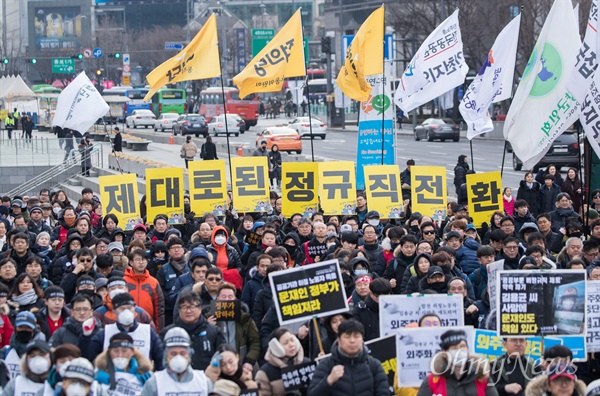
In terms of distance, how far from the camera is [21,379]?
8.18m

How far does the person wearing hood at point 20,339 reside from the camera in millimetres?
9102

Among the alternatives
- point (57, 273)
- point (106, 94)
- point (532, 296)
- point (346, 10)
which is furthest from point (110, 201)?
point (346, 10)

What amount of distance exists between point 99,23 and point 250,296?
141494mm

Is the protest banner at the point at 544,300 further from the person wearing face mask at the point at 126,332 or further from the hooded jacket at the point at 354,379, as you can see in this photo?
the person wearing face mask at the point at 126,332

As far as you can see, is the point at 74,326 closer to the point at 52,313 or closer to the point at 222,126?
the point at 52,313

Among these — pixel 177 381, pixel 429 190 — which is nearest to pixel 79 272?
pixel 177 381

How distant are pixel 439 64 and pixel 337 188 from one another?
3618mm

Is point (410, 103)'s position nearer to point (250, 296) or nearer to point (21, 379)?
point (250, 296)

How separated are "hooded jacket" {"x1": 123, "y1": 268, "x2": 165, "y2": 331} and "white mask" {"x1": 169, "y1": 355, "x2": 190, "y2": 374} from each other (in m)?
3.67

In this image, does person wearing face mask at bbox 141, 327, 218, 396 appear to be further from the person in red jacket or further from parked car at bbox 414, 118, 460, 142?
parked car at bbox 414, 118, 460, 142

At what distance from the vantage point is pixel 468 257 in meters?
13.8

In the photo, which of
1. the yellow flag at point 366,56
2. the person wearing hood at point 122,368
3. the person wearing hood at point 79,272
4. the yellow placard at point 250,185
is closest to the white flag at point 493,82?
the yellow flag at point 366,56

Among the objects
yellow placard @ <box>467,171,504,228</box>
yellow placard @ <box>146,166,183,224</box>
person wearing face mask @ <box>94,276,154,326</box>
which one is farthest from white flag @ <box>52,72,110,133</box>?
person wearing face mask @ <box>94,276,154,326</box>

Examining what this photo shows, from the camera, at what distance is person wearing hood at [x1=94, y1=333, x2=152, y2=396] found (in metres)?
8.27
